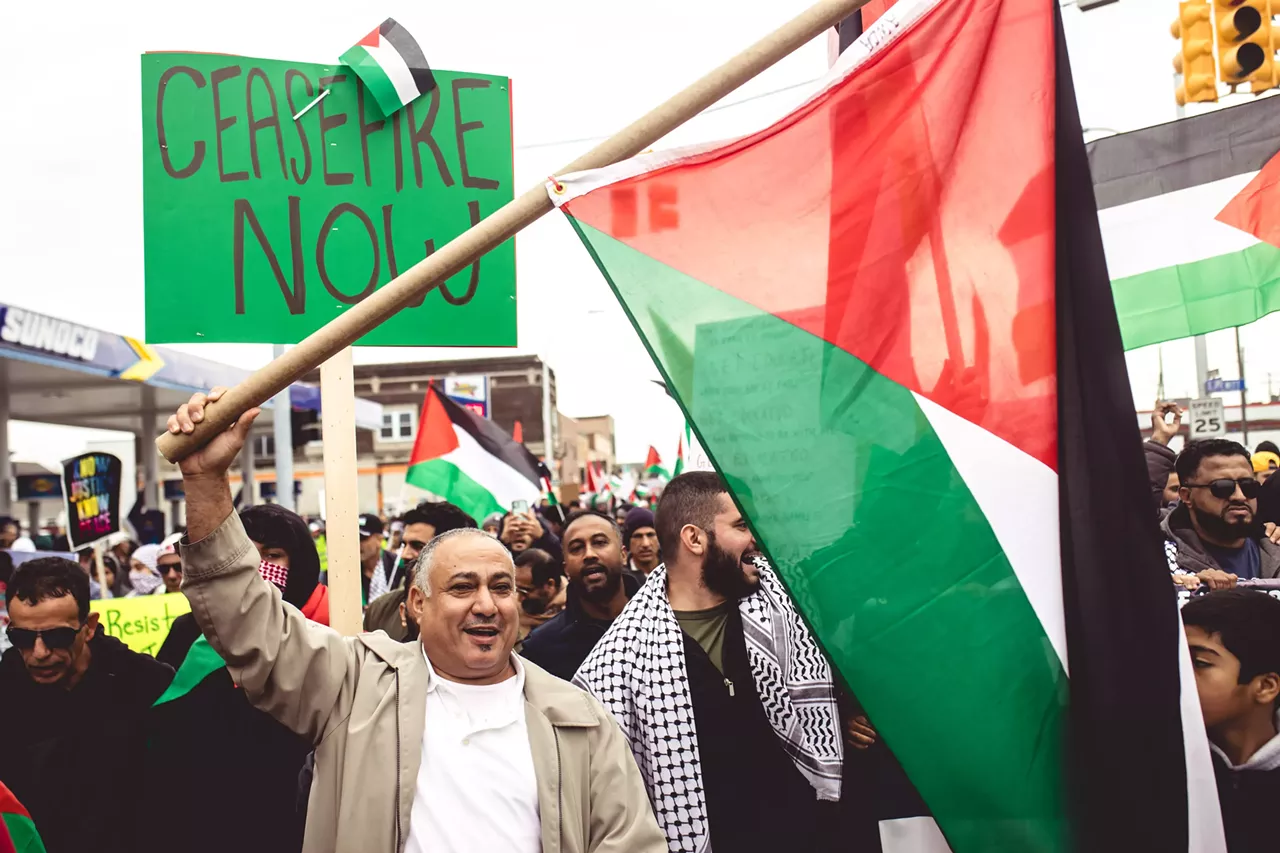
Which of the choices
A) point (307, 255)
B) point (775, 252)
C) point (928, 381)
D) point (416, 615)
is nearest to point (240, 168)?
point (307, 255)

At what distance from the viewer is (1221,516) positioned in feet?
15.4

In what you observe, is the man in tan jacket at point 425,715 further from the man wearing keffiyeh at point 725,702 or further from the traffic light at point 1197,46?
the traffic light at point 1197,46

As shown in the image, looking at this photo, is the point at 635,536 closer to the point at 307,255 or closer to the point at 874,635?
the point at 307,255

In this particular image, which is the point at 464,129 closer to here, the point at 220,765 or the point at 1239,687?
the point at 220,765

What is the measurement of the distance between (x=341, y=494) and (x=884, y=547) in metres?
1.62

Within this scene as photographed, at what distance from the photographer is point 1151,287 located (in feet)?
17.7

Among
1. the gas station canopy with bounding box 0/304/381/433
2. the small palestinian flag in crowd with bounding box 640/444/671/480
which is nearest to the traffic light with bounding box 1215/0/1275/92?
the gas station canopy with bounding box 0/304/381/433

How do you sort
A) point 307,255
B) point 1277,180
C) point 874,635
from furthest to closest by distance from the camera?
point 1277,180, point 307,255, point 874,635

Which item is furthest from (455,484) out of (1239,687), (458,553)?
(1239,687)

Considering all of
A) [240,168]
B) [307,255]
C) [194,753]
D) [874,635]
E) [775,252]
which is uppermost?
[240,168]

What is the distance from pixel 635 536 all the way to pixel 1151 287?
11.5 feet

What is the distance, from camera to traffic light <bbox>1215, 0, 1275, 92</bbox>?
8984mm

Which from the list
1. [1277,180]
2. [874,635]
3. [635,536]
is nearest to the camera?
[874,635]

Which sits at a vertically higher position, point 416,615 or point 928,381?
point 928,381
